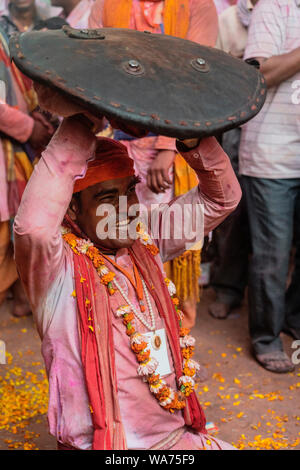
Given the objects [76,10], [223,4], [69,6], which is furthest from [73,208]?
[223,4]

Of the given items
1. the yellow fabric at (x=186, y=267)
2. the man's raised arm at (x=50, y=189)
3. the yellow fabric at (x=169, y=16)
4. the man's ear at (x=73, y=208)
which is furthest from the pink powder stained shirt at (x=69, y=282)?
the yellow fabric at (x=169, y=16)

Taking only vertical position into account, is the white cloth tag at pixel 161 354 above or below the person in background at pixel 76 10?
below

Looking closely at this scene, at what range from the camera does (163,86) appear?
172cm

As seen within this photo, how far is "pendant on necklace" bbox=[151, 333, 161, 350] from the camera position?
2264 mm

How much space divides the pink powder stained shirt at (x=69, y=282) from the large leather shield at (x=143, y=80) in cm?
22

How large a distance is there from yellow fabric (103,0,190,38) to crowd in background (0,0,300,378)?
0.01m

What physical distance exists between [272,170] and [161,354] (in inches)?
74.8

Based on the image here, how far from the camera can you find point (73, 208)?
233cm

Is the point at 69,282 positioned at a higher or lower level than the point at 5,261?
higher

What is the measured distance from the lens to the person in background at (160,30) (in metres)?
3.50

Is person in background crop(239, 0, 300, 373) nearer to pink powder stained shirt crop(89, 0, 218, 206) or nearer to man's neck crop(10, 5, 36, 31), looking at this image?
pink powder stained shirt crop(89, 0, 218, 206)

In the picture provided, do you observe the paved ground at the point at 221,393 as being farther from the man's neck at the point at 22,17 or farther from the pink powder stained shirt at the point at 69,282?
the man's neck at the point at 22,17

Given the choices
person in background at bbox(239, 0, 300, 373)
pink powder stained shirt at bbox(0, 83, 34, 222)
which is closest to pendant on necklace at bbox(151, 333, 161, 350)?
person in background at bbox(239, 0, 300, 373)

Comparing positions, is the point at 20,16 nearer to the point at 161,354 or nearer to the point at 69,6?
the point at 69,6
